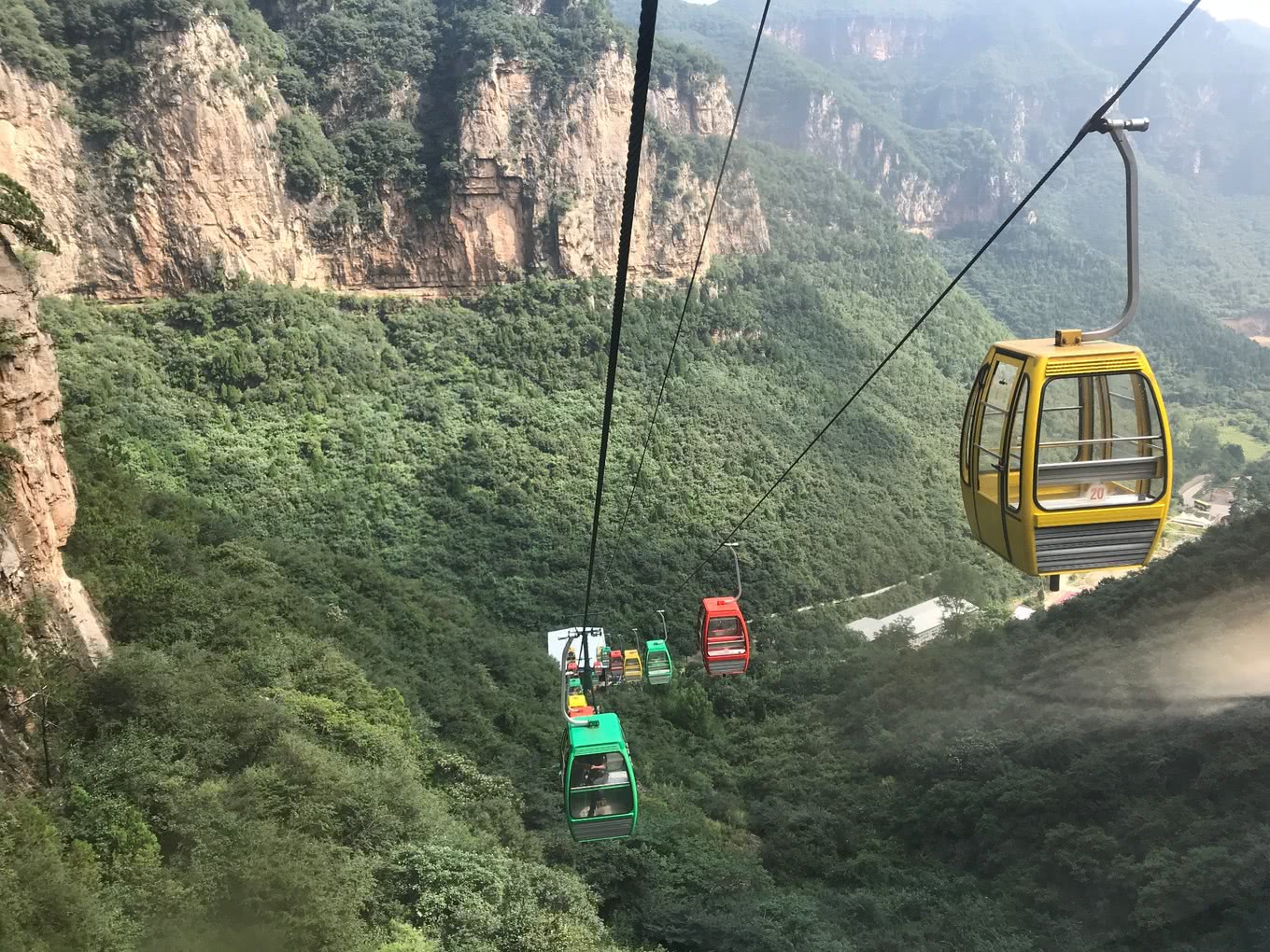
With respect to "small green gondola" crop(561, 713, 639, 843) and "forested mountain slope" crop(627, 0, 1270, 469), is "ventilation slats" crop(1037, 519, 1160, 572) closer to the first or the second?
"small green gondola" crop(561, 713, 639, 843)

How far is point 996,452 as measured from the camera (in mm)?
6137

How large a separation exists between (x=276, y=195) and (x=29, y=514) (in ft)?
81.0

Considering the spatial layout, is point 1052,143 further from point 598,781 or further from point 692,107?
point 598,781

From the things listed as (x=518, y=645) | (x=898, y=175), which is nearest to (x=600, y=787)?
(x=518, y=645)

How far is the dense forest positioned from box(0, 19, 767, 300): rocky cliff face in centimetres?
102

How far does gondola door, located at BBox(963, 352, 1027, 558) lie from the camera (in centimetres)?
574

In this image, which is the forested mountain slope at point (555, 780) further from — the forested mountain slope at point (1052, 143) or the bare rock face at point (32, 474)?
the forested mountain slope at point (1052, 143)

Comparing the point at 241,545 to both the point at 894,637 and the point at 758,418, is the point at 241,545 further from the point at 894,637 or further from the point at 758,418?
the point at 758,418

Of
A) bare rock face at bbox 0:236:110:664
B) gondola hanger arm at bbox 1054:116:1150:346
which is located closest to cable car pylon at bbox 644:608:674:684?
bare rock face at bbox 0:236:110:664

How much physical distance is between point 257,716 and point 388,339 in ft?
81.1

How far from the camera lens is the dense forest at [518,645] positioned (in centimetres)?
1048

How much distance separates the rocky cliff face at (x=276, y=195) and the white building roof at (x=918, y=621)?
19.2 metres

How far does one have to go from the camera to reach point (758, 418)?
4084 centimetres

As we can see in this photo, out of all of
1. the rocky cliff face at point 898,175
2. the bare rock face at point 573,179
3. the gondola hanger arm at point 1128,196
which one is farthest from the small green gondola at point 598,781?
the rocky cliff face at point 898,175
